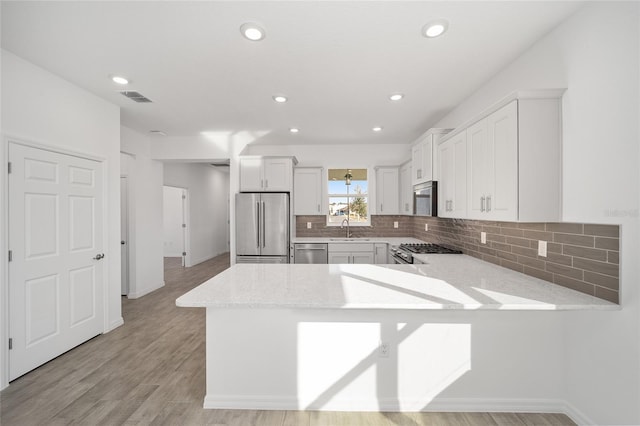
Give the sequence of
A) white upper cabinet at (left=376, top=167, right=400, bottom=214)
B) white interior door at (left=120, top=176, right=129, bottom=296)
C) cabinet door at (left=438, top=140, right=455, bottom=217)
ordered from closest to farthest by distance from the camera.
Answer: cabinet door at (left=438, top=140, right=455, bottom=217), white interior door at (left=120, top=176, right=129, bottom=296), white upper cabinet at (left=376, top=167, right=400, bottom=214)

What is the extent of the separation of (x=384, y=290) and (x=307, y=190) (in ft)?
11.3

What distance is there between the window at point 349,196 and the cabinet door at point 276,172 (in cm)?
104

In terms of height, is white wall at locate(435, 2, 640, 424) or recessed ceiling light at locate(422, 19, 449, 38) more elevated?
recessed ceiling light at locate(422, 19, 449, 38)

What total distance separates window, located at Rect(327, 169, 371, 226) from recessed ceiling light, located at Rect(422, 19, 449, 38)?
134 inches

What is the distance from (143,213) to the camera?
4676mm

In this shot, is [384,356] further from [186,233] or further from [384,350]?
[186,233]

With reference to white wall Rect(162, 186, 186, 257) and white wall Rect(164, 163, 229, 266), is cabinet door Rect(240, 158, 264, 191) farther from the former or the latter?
white wall Rect(162, 186, 186, 257)

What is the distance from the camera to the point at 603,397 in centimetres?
164

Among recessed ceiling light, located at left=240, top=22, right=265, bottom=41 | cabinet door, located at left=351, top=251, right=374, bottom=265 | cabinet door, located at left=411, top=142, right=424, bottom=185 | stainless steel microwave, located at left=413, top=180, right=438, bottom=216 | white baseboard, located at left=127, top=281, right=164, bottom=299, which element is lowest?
white baseboard, located at left=127, top=281, right=164, bottom=299

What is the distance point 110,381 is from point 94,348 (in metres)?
0.84

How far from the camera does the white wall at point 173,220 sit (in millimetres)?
8227

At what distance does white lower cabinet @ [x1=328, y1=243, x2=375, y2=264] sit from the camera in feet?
15.4

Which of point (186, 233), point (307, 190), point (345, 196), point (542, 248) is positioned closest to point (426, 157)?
point (542, 248)

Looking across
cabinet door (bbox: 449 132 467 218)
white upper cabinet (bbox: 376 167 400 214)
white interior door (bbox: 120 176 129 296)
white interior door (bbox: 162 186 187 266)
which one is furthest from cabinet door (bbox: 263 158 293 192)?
white interior door (bbox: 162 186 187 266)
